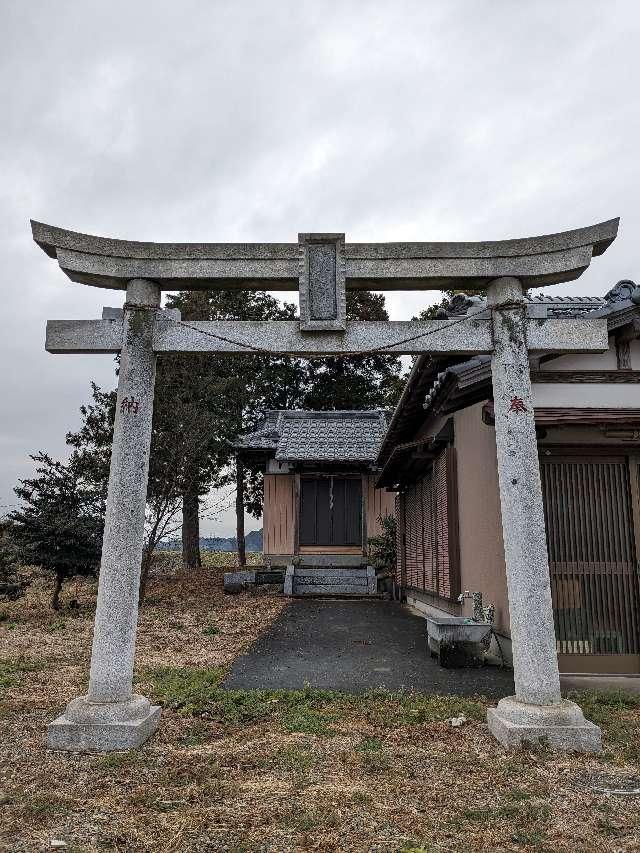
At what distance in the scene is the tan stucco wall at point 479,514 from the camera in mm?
8133

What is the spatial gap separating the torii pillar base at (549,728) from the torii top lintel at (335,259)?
3813 millimetres

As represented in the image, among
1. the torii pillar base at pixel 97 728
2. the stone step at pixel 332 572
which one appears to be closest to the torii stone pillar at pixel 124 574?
the torii pillar base at pixel 97 728

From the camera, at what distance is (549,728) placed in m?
4.78

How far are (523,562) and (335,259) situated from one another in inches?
128

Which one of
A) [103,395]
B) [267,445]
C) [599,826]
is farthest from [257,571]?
[599,826]

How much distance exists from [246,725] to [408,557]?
10.2 m

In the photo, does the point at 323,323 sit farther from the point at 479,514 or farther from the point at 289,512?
the point at 289,512

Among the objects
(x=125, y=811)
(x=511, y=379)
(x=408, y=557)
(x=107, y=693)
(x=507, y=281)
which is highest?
(x=507, y=281)

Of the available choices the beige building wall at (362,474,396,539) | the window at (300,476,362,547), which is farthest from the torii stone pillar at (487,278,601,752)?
the window at (300,476,362,547)

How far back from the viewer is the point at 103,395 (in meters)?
16.8

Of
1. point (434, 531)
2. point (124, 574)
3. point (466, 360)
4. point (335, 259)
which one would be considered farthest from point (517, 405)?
point (434, 531)

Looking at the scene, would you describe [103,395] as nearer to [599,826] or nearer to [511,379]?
[511,379]

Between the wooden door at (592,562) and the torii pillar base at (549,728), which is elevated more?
the wooden door at (592,562)

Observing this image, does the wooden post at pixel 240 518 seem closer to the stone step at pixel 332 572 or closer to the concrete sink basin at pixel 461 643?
the stone step at pixel 332 572
